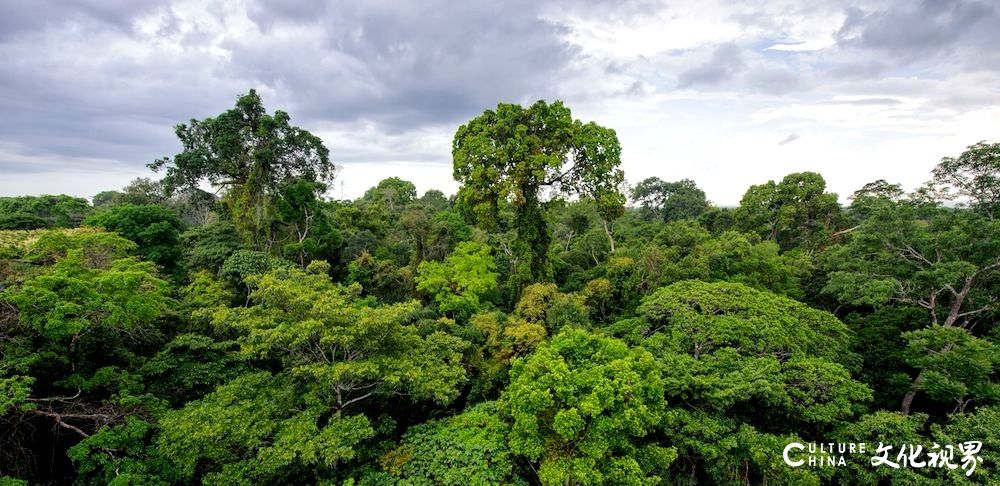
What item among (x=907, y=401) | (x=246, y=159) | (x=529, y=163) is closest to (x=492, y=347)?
(x=529, y=163)

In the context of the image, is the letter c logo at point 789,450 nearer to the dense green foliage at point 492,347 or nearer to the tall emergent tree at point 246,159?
the dense green foliage at point 492,347

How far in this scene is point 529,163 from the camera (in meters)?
16.1

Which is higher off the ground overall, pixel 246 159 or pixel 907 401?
pixel 246 159

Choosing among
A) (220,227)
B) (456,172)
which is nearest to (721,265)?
(456,172)

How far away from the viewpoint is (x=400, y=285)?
19.1m

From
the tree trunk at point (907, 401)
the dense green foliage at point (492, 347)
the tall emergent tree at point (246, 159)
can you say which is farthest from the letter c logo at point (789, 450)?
the tall emergent tree at point (246, 159)

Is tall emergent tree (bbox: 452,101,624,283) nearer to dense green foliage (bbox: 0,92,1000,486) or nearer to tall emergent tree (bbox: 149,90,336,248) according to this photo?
dense green foliage (bbox: 0,92,1000,486)

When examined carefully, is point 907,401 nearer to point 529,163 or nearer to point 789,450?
point 789,450

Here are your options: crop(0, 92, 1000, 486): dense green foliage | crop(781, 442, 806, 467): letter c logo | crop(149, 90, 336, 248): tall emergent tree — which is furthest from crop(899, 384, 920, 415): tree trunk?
crop(149, 90, 336, 248): tall emergent tree

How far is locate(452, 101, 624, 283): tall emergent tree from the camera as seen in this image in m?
16.3

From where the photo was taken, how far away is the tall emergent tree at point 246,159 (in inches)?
742

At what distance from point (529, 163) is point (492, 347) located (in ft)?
23.1

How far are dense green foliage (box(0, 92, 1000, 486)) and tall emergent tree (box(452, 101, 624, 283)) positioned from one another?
9 cm

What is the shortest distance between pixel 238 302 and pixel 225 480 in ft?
32.1
